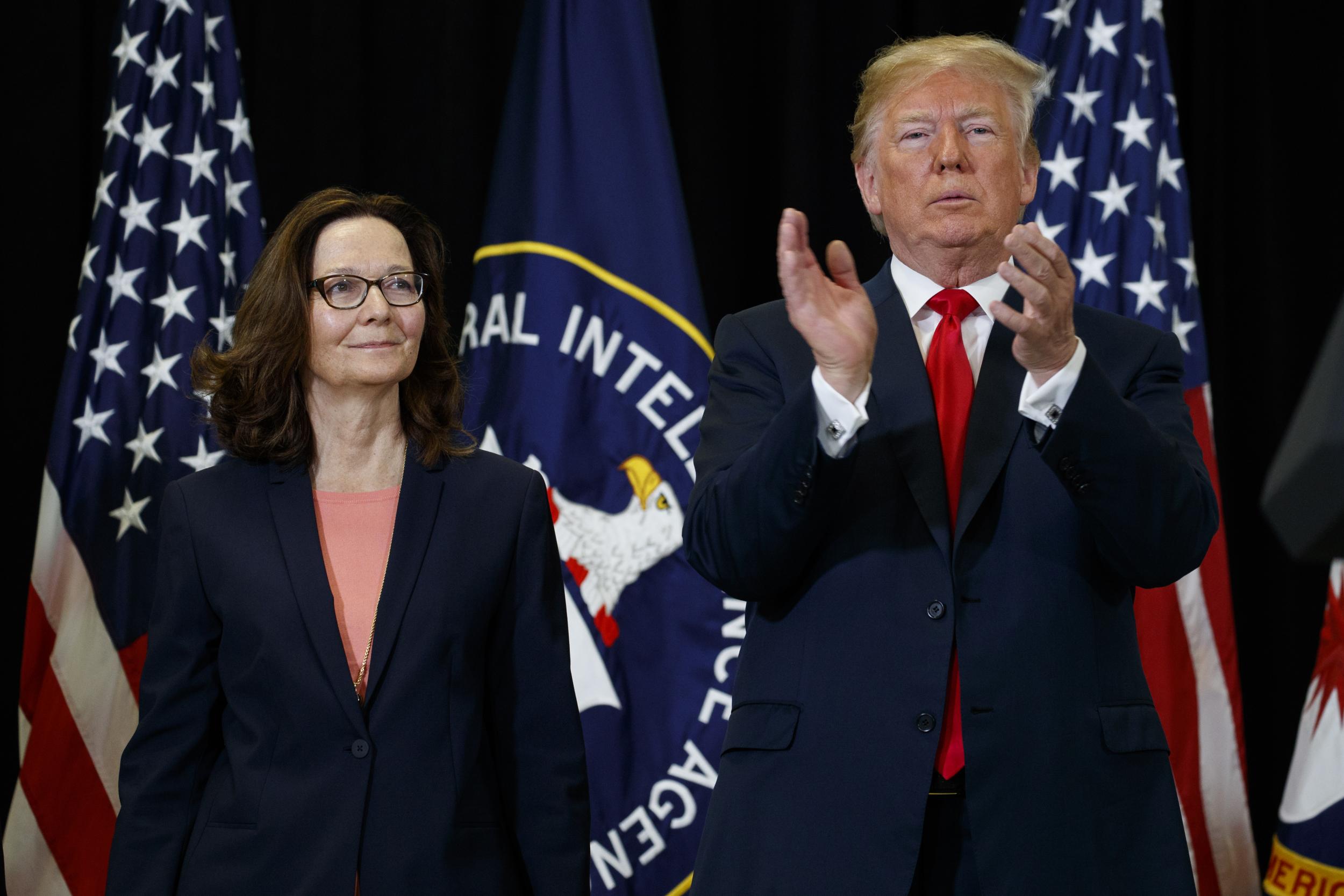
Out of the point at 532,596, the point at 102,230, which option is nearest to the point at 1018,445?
the point at 532,596

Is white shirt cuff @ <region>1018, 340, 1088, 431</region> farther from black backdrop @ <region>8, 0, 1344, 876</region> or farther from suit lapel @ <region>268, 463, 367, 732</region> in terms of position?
black backdrop @ <region>8, 0, 1344, 876</region>

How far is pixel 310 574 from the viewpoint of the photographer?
199 centimetres

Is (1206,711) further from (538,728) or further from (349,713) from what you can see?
(349,713)

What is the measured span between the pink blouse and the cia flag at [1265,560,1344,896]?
2.02 meters

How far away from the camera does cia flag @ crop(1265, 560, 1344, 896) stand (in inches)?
111

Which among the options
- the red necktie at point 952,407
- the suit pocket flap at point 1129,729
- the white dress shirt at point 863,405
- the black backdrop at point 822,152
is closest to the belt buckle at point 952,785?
the red necktie at point 952,407

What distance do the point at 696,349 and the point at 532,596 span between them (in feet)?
4.43

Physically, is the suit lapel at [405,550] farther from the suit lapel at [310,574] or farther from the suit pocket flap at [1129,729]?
the suit pocket flap at [1129,729]

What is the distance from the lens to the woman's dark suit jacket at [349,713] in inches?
74.2

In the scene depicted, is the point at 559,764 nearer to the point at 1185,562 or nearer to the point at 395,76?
the point at 1185,562

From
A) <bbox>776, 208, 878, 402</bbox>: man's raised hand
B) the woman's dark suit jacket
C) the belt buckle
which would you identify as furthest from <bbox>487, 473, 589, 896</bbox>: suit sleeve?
<bbox>776, 208, 878, 402</bbox>: man's raised hand

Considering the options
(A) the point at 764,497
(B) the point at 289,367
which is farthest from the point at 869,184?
(B) the point at 289,367

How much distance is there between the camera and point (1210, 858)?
3115 mm

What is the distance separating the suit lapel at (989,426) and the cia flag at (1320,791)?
1.56 metres
